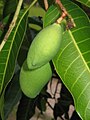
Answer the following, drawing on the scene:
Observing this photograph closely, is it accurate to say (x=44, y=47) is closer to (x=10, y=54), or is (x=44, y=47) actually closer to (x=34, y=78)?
(x=34, y=78)

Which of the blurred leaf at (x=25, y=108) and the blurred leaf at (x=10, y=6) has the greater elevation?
the blurred leaf at (x=10, y=6)

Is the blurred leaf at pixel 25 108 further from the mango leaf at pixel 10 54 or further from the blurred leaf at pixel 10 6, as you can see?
the mango leaf at pixel 10 54

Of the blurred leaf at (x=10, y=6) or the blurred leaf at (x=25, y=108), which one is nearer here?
the blurred leaf at (x=10, y=6)

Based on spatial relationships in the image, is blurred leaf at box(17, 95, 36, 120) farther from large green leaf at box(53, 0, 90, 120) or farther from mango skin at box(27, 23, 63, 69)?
mango skin at box(27, 23, 63, 69)

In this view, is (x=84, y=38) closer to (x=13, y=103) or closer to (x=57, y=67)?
(x=57, y=67)

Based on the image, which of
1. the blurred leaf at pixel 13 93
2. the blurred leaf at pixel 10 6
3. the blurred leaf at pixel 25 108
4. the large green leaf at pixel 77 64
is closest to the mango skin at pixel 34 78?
the large green leaf at pixel 77 64
